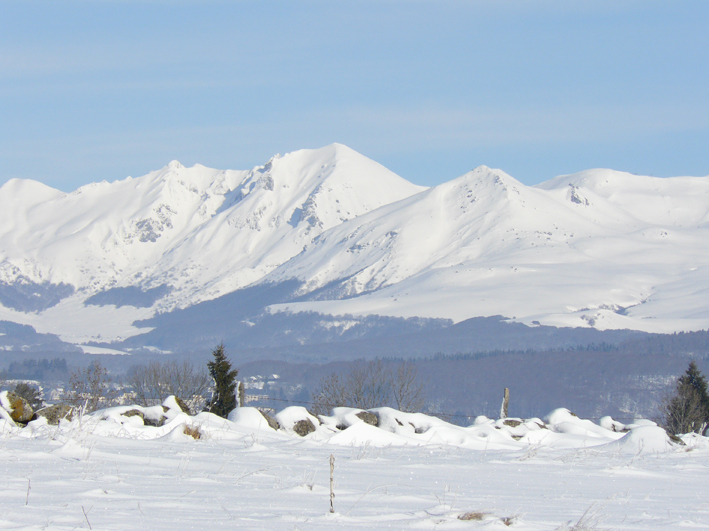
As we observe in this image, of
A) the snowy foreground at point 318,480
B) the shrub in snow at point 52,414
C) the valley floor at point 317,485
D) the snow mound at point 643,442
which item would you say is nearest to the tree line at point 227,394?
the shrub in snow at point 52,414

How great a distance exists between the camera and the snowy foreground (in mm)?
7404

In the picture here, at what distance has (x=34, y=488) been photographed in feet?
27.3

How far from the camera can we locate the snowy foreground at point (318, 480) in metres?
7.40

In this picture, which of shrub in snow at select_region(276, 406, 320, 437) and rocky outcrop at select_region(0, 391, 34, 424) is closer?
rocky outcrop at select_region(0, 391, 34, 424)

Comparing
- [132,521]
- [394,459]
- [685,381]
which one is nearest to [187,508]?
[132,521]

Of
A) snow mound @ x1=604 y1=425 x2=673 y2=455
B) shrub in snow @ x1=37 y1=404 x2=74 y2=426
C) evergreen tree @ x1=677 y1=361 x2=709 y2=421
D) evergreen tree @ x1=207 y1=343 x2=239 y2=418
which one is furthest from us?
evergreen tree @ x1=677 y1=361 x2=709 y2=421

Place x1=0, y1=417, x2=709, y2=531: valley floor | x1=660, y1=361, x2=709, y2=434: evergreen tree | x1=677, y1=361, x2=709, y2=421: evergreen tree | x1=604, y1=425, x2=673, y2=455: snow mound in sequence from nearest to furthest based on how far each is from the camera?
1. x1=0, y1=417, x2=709, y2=531: valley floor
2. x1=604, y1=425, x2=673, y2=455: snow mound
3. x1=660, y1=361, x2=709, y2=434: evergreen tree
4. x1=677, y1=361, x2=709, y2=421: evergreen tree

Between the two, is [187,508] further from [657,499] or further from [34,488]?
[657,499]

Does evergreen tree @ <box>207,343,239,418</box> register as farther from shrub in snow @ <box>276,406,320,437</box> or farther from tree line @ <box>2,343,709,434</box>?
shrub in snow @ <box>276,406,320,437</box>

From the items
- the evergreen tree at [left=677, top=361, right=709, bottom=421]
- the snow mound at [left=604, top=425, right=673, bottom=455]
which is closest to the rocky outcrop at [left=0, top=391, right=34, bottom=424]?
the snow mound at [left=604, top=425, right=673, bottom=455]

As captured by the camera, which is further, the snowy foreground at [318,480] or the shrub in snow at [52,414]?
the shrub in snow at [52,414]

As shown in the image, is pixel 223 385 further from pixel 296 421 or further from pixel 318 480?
pixel 318 480

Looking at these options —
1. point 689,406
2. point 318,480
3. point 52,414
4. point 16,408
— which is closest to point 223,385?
point 52,414

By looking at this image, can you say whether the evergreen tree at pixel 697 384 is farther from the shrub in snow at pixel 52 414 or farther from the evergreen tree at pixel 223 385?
the shrub in snow at pixel 52 414
